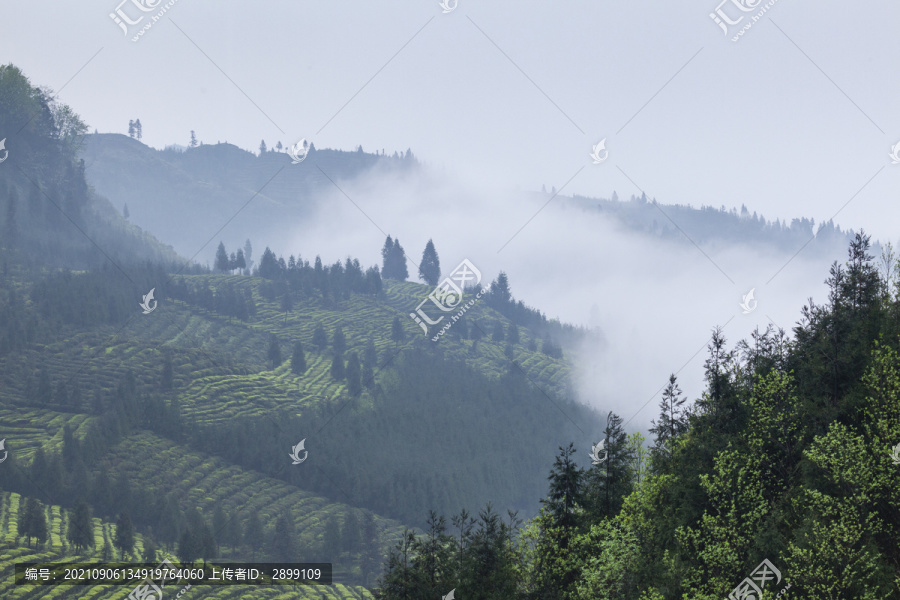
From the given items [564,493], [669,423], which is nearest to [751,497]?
[564,493]

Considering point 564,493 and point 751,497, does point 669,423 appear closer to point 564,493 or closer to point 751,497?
point 564,493

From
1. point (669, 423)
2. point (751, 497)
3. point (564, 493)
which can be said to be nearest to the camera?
point (751, 497)

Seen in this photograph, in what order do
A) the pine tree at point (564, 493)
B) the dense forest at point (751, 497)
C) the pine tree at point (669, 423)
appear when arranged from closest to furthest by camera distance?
the dense forest at point (751, 497) < the pine tree at point (564, 493) < the pine tree at point (669, 423)

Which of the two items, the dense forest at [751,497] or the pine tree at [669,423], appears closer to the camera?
the dense forest at [751,497]

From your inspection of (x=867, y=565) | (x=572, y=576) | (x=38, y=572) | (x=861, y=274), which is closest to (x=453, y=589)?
(x=572, y=576)

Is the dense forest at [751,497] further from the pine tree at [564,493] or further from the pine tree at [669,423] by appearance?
the pine tree at [669,423]

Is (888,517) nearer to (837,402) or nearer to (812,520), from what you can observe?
(812,520)

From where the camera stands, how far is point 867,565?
125 ft

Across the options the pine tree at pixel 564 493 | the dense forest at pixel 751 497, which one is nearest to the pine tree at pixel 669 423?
the dense forest at pixel 751 497

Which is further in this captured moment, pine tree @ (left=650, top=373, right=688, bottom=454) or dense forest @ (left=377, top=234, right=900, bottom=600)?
pine tree @ (left=650, top=373, right=688, bottom=454)

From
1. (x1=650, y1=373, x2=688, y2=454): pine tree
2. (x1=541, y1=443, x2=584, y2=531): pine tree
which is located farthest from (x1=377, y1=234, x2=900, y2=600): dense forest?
(x1=650, y1=373, x2=688, y2=454): pine tree

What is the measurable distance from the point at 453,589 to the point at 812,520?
2564 cm

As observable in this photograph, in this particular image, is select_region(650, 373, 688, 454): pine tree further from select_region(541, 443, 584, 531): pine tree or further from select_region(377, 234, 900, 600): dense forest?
select_region(541, 443, 584, 531): pine tree

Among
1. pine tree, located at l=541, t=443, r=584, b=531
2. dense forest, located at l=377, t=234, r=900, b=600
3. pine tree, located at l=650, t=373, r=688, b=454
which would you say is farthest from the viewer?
pine tree, located at l=650, t=373, r=688, b=454
